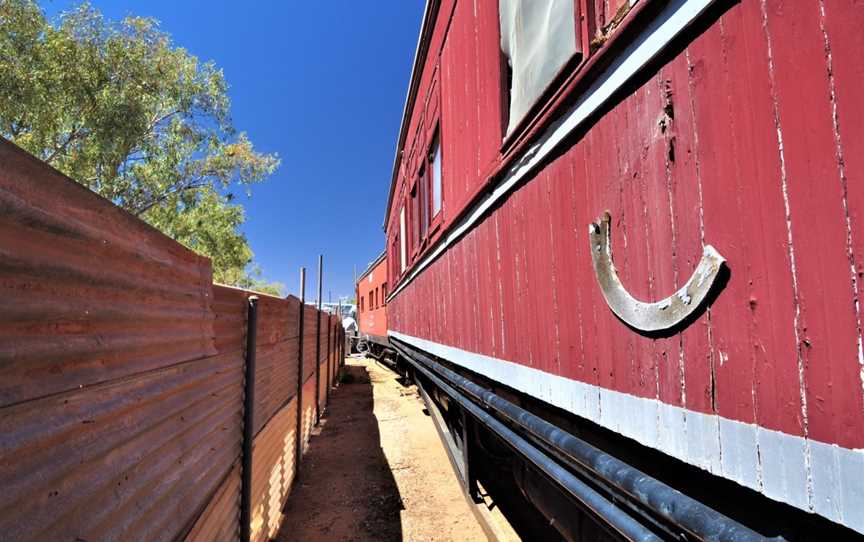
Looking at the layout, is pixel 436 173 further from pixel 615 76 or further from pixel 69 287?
pixel 69 287

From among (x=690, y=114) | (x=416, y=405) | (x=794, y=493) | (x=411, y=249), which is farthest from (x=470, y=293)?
(x=416, y=405)

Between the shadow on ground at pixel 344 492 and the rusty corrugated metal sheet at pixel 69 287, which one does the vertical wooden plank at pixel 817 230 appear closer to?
the rusty corrugated metal sheet at pixel 69 287

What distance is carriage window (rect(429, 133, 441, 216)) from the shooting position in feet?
16.4

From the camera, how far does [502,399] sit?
2836mm

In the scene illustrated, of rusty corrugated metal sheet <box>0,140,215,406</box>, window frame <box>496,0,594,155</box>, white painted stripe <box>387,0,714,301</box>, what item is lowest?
rusty corrugated metal sheet <box>0,140,215,406</box>

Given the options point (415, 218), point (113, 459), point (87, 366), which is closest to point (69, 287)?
point (87, 366)

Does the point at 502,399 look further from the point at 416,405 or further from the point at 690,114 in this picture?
the point at 416,405

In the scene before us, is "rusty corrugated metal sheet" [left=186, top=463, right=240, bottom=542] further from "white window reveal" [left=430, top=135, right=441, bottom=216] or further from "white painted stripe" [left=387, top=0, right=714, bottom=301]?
"white window reveal" [left=430, top=135, right=441, bottom=216]

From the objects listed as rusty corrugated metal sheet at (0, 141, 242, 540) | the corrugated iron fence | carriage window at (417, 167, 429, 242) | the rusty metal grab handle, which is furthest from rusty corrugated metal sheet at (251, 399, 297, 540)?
carriage window at (417, 167, 429, 242)

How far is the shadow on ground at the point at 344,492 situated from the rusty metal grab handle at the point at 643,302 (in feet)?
11.1

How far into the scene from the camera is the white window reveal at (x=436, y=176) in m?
Result: 5.01

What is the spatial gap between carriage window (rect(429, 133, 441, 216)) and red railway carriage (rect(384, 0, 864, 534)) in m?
2.59

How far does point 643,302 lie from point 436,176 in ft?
13.3

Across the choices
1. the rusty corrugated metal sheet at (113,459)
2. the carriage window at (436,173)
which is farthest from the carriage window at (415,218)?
the rusty corrugated metal sheet at (113,459)
